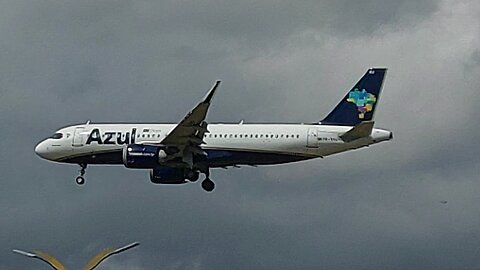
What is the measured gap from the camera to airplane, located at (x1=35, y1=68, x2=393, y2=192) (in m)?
116

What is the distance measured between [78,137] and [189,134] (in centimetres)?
1118

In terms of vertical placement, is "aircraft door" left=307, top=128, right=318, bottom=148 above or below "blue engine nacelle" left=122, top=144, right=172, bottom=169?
above

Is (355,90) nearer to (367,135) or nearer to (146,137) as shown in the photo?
(367,135)

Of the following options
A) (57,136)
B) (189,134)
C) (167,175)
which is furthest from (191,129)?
(57,136)

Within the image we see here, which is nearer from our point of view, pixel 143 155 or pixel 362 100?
pixel 143 155

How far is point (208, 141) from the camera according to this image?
120 metres

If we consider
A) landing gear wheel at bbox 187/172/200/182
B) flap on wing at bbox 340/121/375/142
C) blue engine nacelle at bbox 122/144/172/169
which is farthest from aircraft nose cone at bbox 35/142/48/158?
flap on wing at bbox 340/121/375/142

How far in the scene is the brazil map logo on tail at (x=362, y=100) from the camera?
→ 122 meters

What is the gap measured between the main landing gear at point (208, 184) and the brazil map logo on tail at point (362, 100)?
13.3m

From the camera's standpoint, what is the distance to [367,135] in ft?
375

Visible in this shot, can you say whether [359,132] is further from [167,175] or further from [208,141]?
[167,175]

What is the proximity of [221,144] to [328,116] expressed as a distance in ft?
30.2

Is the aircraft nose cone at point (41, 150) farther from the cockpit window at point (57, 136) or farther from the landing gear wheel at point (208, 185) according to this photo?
the landing gear wheel at point (208, 185)

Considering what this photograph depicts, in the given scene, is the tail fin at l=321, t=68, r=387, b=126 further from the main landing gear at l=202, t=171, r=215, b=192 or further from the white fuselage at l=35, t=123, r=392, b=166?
the main landing gear at l=202, t=171, r=215, b=192
